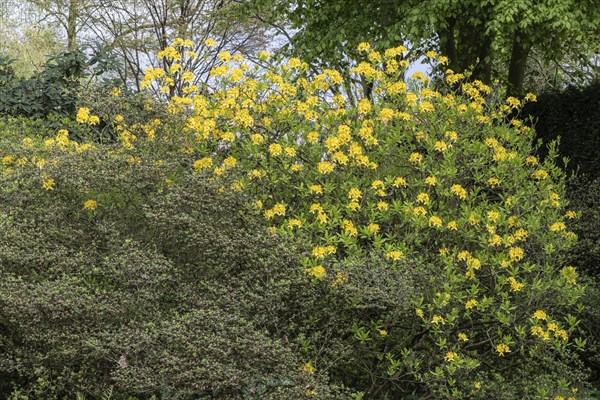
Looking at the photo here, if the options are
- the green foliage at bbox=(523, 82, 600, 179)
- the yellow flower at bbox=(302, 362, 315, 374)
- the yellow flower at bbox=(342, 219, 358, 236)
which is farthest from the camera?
the green foliage at bbox=(523, 82, 600, 179)

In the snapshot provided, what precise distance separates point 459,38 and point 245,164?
Result: 704cm

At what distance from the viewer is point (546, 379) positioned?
5.00 meters

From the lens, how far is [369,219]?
5184 millimetres

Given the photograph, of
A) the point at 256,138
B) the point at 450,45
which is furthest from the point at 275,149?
the point at 450,45

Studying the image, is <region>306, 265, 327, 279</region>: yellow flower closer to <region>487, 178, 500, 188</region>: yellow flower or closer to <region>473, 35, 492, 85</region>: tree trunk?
<region>487, 178, 500, 188</region>: yellow flower

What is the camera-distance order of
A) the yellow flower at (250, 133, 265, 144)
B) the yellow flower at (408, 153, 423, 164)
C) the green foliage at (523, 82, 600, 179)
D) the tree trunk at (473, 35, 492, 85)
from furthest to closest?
the tree trunk at (473, 35, 492, 85)
the green foliage at (523, 82, 600, 179)
the yellow flower at (408, 153, 423, 164)
the yellow flower at (250, 133, 265, 144)

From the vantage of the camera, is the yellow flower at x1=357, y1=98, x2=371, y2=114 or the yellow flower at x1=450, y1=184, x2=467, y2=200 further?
the yellow flower at x1=357, y1=98, x2=371, y2=114

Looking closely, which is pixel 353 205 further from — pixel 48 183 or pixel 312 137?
pixel 48 183

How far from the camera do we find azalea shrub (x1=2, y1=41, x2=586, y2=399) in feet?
15.0

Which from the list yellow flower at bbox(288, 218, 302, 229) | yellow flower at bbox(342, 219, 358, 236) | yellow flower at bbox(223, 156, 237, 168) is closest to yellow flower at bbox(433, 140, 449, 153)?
yellow flower at bbox(342, 219, 358, 236)

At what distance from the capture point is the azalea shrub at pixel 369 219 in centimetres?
458

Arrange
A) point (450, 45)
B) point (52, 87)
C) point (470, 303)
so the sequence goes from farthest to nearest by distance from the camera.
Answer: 1. point (450, 45)
2. point (52, 87)
3. point (470, 303)

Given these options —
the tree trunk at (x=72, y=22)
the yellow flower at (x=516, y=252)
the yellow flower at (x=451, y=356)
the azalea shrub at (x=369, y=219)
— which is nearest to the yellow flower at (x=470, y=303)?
the azalea shrub at (x=369, y=219)

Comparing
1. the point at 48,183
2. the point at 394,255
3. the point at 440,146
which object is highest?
the point at 440,146
